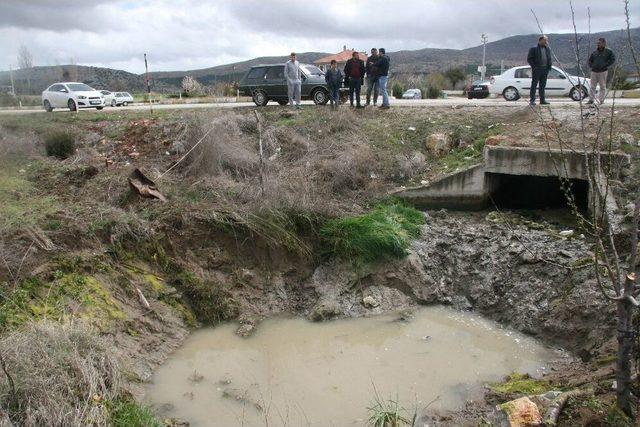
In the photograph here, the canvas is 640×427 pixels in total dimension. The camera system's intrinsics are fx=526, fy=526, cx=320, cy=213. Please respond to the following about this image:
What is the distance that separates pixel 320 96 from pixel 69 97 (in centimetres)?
1195

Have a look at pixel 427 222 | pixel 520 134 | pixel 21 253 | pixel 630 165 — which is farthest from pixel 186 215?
pixel 630 165

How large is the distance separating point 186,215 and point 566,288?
6.41 meters

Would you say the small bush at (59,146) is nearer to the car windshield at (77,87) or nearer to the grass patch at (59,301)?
the grass patch at (59,301)

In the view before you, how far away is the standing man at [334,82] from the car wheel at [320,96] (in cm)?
103

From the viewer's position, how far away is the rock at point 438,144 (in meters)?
12.8

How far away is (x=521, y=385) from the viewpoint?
21.2 feet

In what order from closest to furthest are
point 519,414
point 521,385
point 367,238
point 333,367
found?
point 519,414, point 521,385, point 333,367, point 367,238

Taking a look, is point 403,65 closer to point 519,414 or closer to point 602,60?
point 602,60

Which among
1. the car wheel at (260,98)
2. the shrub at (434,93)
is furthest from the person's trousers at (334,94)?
the shrub at (434,93)

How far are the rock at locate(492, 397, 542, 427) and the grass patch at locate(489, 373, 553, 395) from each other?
2.81 ft

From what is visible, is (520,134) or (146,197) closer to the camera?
(146,197)

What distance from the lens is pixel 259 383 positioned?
7047 mm

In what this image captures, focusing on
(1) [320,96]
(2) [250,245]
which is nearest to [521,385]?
(2) [250,245]

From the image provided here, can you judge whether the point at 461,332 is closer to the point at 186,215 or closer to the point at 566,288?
the point at 566,288
